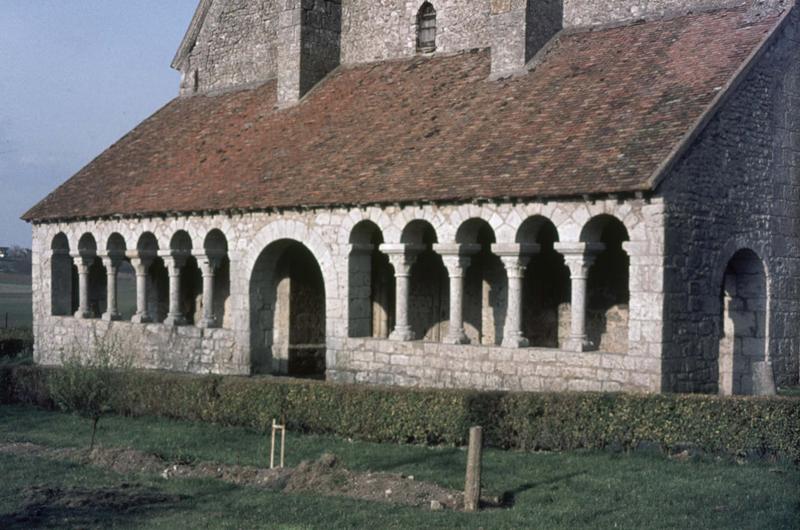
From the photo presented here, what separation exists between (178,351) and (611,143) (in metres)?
10.4


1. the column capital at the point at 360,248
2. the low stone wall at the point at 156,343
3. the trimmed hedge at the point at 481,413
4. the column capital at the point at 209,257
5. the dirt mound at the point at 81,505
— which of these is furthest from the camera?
the column capital at the point at 209,257

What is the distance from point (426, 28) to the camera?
21797 mm

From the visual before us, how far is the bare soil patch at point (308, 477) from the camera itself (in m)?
10.2

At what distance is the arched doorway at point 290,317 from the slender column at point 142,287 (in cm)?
298

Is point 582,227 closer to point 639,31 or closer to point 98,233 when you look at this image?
point 639,31

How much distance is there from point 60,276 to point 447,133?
11475 mm

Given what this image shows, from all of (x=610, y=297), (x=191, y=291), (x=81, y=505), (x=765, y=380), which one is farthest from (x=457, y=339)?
(x=191, y=291)

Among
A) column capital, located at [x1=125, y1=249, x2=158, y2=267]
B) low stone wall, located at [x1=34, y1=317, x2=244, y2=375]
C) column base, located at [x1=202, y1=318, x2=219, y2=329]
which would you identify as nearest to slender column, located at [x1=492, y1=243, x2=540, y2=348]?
low stone wall, located at [x1=34, y1=317, x2=244, y2=375]

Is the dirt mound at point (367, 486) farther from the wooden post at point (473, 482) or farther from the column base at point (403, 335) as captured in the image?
the column base at point (403, 335)

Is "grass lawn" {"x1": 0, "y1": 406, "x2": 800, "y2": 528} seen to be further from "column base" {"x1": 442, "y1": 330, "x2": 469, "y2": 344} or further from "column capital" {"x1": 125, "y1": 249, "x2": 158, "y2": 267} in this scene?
"column capital" {"x1": 125, "y1": 249, "x2": 158, "y2": 267}

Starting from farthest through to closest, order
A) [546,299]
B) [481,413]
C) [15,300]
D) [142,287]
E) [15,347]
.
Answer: [15,300]
[15,347]
[142,287]
[546,299]
[481,413]

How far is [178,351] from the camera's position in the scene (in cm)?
2094

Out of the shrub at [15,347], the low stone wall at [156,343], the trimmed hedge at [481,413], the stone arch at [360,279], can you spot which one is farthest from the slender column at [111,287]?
the stone arch at [360,279]

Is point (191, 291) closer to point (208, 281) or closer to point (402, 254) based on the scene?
point (208, 281)
